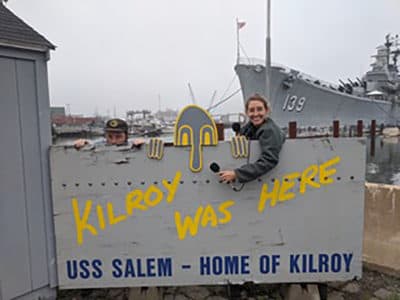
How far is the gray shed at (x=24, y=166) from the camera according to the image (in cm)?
221

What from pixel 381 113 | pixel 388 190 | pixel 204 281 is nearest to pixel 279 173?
pixel 204 281

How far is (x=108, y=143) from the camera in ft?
8.47

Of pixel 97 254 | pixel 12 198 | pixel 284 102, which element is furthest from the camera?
pixel 284 102

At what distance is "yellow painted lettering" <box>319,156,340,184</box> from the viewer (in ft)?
7.53

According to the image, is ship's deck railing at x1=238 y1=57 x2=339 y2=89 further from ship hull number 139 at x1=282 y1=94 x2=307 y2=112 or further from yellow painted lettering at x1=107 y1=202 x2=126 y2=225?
yellow painted lettering at x1=107 y1=202 x2=126 y2=225

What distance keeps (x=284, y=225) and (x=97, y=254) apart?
1446mm

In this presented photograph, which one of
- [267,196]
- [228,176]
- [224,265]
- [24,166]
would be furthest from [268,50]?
[24,166]

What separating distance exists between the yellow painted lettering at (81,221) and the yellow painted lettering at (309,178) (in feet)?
5.23

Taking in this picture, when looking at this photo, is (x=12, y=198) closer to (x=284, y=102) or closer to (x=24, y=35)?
(x=24, y=35)

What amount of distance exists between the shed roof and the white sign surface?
0.79 metres

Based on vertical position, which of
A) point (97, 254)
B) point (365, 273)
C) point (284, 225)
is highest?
point (284, 225)

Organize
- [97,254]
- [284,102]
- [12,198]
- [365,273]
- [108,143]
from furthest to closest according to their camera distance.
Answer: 1. [284,102]
2. [365,273]
3. [108,143]
4. [97,254]
5. [12,198]

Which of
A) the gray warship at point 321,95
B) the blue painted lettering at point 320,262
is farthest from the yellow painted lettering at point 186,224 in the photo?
the gray warship at point 321,95

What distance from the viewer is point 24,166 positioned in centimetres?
228
